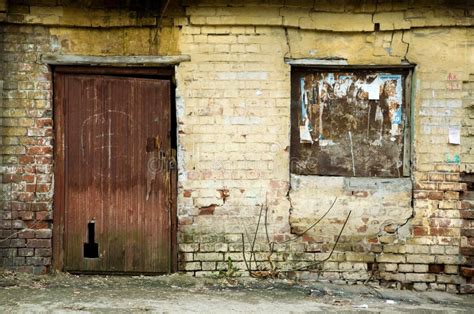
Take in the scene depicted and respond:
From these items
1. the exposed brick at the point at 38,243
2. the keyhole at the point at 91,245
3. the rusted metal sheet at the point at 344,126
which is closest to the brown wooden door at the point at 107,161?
the keyhole at the point at 91,245

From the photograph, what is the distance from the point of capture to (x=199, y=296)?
5449 mm

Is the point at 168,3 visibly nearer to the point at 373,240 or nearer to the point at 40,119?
the point at 40,119

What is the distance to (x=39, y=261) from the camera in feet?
19.8

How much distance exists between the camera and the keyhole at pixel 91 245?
6.10 m

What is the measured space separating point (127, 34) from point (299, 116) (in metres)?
2.01

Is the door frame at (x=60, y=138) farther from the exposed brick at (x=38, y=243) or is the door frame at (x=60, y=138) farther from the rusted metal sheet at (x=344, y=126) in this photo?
the rusted metal sheet at (x=344, y=126)

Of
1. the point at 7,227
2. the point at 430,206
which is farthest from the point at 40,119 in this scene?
the point at 430,206

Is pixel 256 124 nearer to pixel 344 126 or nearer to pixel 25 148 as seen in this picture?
pixel 344 126

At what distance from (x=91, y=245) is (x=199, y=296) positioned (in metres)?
1.42

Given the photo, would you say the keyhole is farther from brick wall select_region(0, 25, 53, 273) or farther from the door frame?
brick wall select_region(0, 25, 53, 273)

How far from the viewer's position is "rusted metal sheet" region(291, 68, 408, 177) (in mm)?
6176

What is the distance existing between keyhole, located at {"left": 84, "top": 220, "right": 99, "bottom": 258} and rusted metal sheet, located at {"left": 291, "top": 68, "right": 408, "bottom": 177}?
87.2 inches

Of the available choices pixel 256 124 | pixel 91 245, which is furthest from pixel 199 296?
pixel 256 124

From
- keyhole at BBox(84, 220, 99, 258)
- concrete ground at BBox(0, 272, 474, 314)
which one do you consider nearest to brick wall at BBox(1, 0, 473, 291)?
concrete ground at BBox(0, 272, 474, 314)
